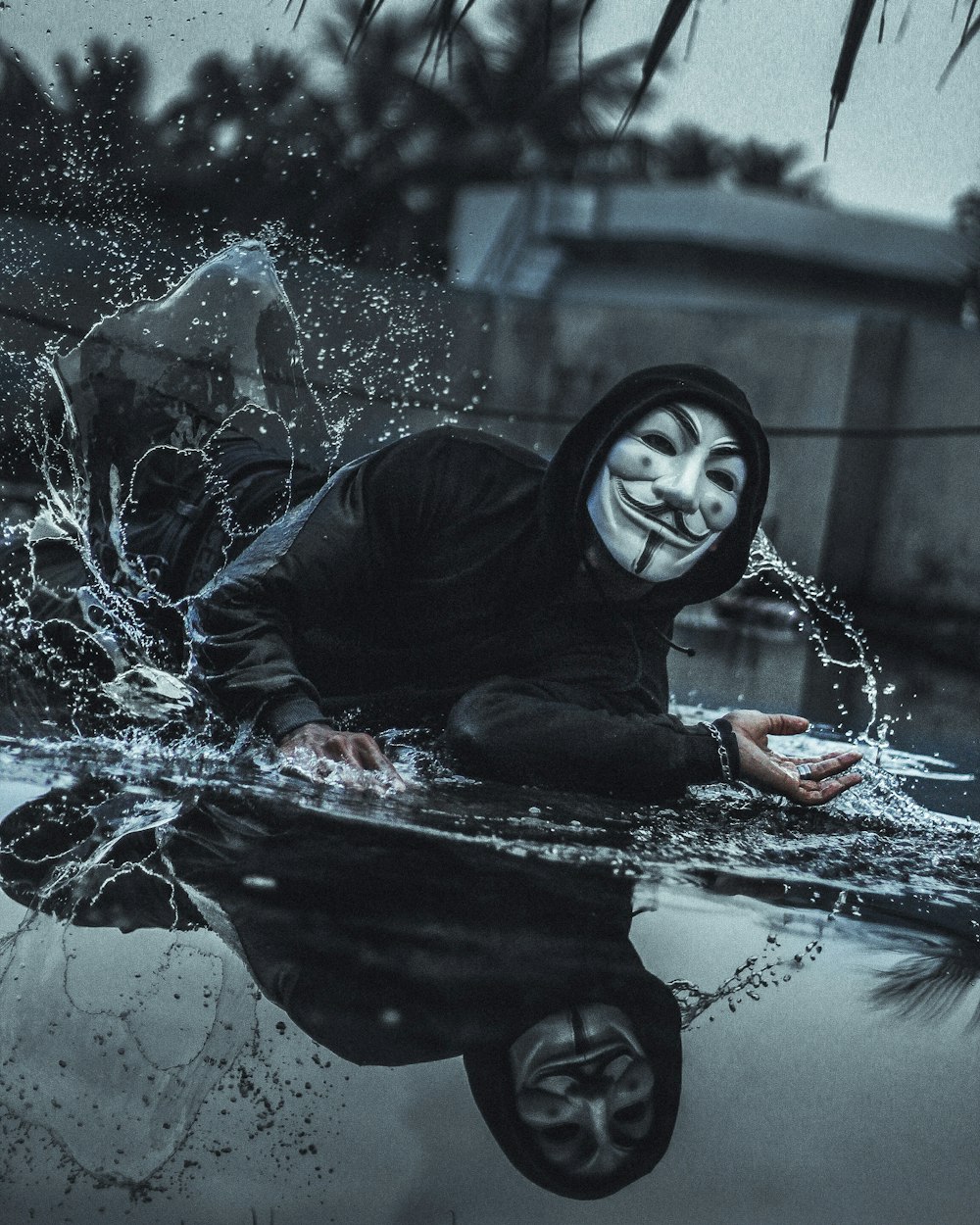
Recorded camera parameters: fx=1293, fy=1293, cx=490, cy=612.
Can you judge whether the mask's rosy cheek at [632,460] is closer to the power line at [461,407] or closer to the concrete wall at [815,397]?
the power line at [461,407]

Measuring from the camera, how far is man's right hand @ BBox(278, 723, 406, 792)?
1.34 meters

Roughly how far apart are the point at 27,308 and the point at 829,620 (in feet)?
9.31

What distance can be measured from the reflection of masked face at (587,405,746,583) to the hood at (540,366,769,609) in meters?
0.01

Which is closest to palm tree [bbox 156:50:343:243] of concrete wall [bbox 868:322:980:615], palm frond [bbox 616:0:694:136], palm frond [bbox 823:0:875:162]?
palm frond [bbox 616:0:694:136]

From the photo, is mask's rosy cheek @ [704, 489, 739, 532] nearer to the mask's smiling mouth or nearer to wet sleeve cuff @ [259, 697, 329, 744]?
the mask's smiling mouth

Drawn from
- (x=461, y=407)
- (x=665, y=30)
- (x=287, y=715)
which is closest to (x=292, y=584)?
(x=287, y=715)

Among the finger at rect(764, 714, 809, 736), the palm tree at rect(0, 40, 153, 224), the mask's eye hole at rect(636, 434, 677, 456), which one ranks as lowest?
the finger at rect(764, 714, 809, 736)

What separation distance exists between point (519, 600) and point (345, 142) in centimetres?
196

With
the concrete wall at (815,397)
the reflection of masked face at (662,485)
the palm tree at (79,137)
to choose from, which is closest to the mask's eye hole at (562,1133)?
the reflection of masked face at (662,485)

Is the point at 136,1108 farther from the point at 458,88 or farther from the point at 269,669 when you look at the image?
the point at 458,88

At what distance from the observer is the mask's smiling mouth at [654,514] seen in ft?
4.93

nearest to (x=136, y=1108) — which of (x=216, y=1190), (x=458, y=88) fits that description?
(x=216, y=1190)

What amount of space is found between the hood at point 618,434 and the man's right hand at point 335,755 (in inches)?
13.8

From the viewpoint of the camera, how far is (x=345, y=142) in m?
3.15
